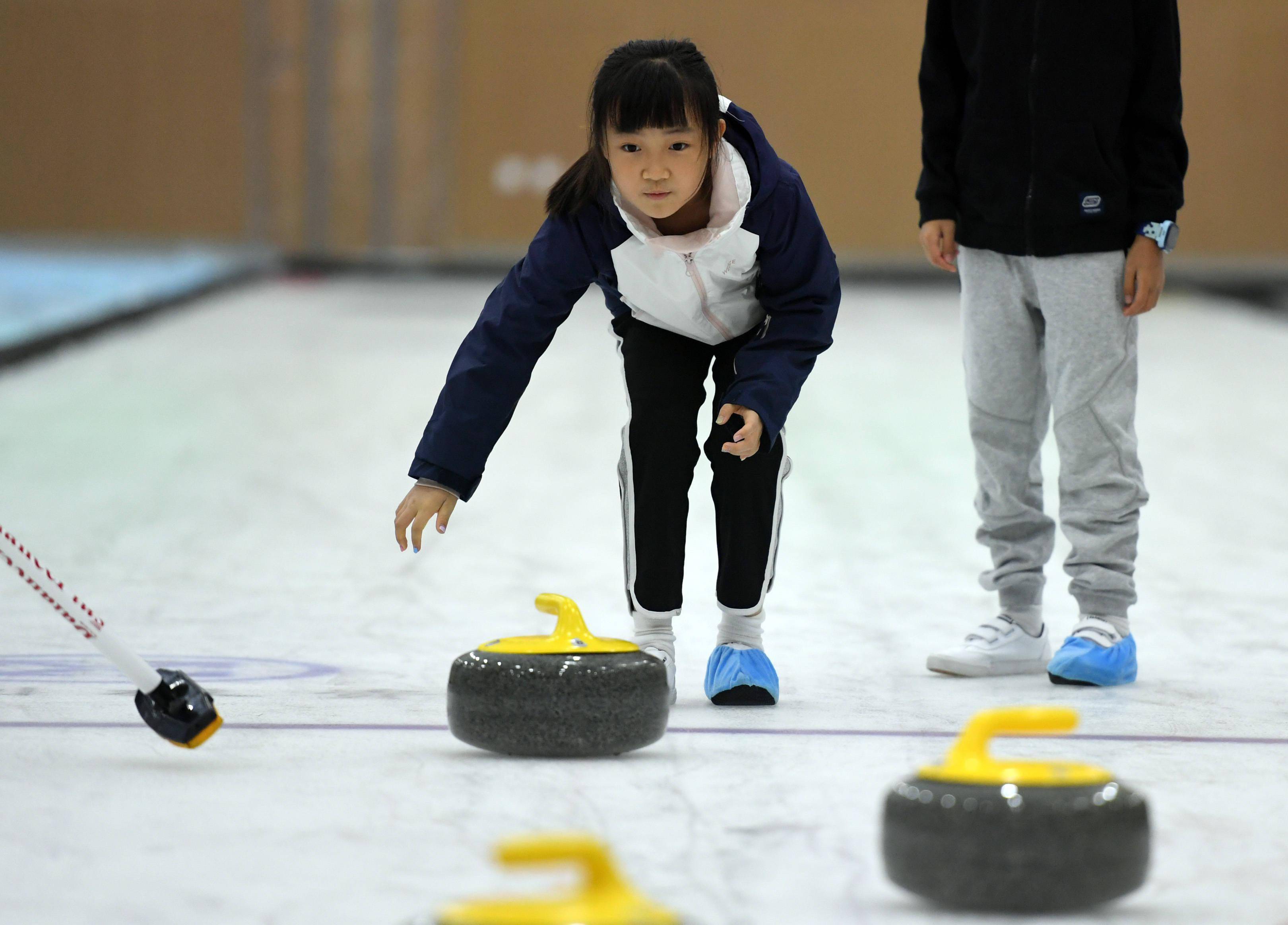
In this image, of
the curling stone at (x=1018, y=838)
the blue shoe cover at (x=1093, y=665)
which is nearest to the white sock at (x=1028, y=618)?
the blue shoe cover at (x=1093, y=665)

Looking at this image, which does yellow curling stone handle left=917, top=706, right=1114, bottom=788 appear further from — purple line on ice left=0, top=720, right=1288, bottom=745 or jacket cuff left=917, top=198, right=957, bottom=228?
jacket cuff left=917, top=198, right=957, bottom=228

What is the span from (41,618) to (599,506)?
135 centimetres

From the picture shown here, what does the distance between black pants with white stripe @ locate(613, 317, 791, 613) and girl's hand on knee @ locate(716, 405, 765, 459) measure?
7cm

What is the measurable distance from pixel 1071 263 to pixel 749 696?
70cm

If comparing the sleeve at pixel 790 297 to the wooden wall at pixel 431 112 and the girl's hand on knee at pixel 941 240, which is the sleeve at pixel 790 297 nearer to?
the girl's hand on knee at pixel 941 240

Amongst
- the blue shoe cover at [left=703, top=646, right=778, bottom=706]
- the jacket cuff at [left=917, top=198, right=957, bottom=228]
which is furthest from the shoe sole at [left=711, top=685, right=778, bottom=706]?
the jacket cuff at [left=917, top=198, right=957, bottom=228]

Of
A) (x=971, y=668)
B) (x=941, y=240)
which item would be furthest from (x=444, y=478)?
(x=941, y=240)

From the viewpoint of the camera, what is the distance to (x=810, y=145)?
10.1 meters

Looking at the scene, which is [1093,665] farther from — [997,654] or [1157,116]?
[1157,116]

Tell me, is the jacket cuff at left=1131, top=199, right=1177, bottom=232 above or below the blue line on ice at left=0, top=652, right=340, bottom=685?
above

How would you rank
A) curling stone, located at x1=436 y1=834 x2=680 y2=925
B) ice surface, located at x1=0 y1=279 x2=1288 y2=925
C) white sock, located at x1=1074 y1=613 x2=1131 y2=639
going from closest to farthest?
curling stone, located at x1=436 y1=834 x2=680 y2=925
ice surface, located at x1=0 y1=279 x2=1288 y2=925
white sock, located at x1=1074 y1=613 x2=1131 y2=639

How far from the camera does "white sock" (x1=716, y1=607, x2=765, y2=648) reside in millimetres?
1888

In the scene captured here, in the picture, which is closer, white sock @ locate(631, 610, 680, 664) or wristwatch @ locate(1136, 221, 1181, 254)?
white sock @ locate(631, 610, 680, 664)

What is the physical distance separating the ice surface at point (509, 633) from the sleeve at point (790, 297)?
0.38 m
